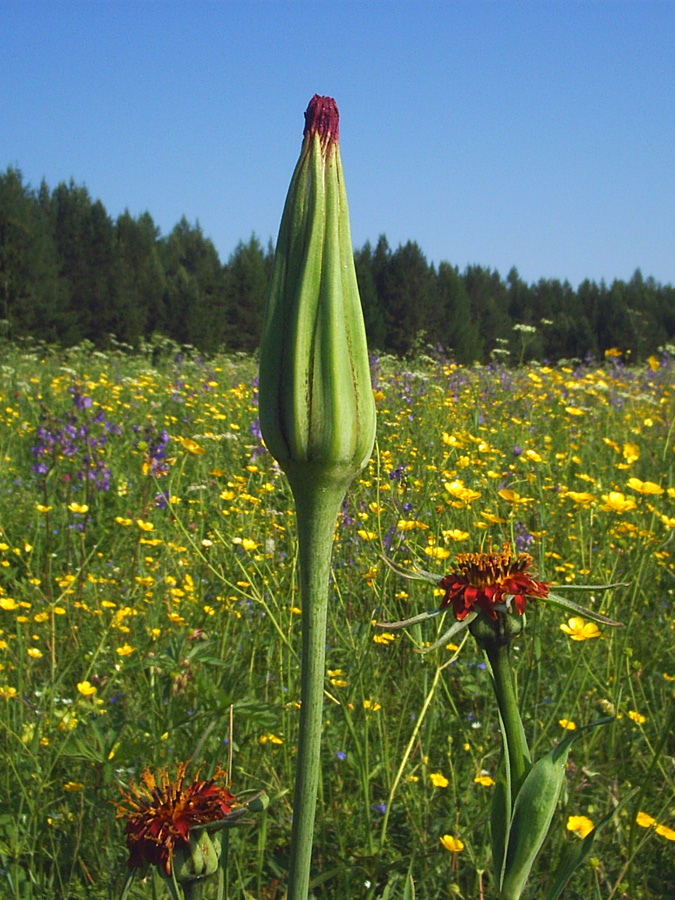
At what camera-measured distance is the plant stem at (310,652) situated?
464 millimetres

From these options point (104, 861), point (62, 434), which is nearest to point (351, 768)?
point (104, 861)

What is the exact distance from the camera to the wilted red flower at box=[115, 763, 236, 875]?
61 centimetres

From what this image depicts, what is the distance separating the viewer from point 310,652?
0.48 metres

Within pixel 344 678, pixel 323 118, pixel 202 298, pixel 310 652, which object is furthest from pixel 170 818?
pixel 202 298

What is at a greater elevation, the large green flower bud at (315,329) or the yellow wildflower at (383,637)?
the large green flower bud at (315,329)

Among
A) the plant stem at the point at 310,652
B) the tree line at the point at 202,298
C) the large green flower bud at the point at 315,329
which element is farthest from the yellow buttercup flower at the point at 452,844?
the tree line at the point at 202,298

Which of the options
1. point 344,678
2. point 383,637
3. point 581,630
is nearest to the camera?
point 581,630

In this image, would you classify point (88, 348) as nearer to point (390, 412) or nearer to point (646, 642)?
point (390, 412)

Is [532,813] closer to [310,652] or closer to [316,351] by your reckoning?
[310,652]

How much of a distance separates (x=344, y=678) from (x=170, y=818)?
1096 mm

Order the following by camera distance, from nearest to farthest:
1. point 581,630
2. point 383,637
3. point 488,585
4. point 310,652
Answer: point 310,652 < point 488,585 < point 581,630 < point 383,637

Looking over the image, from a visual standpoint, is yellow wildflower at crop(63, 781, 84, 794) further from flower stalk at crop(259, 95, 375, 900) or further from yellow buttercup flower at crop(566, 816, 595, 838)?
flower stalk at crop(259, 95, 375, 900)

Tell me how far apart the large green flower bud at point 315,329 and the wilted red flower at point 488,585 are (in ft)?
0.80

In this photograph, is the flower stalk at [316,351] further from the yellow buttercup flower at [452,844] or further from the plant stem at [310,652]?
the yellow buttercup flower at [452,844]
